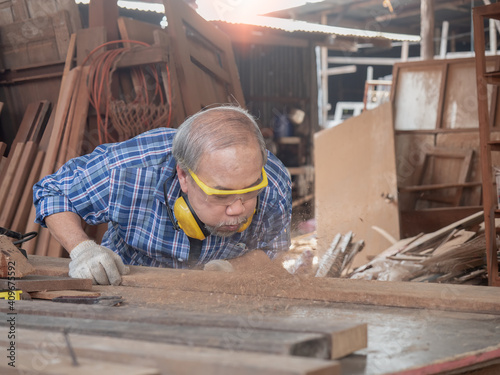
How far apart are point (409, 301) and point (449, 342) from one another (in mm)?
523

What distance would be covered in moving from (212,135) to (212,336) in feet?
4.29

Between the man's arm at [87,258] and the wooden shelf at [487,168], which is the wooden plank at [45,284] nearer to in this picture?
the man's arm at [87,258]

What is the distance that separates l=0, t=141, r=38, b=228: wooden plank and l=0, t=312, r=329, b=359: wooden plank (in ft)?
12.1

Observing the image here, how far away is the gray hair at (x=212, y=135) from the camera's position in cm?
255

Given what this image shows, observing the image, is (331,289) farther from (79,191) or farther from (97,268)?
(79,191)

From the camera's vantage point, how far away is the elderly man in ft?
8.32

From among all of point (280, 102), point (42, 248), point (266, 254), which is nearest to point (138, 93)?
point (42, 248)

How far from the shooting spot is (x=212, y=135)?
8.42ft

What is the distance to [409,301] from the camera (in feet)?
6.89

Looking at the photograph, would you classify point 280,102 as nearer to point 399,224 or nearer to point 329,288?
point 399,224

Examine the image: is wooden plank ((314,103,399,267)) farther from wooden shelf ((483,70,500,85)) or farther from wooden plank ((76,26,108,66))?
wooden plank ((76,26,108,66))

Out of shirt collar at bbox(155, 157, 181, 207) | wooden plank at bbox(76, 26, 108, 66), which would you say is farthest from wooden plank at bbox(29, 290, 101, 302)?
wooden plank at bbox(76, 26, 108, 66)

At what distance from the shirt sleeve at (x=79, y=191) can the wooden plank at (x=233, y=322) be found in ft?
4.07

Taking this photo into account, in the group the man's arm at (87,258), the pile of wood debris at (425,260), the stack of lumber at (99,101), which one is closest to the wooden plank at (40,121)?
the stack of lumber at (99,101)
